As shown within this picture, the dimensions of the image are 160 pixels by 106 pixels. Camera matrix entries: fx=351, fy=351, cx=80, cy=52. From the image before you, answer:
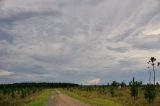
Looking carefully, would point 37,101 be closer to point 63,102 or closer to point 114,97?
point 63,102

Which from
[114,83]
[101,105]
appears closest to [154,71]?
[114,83]

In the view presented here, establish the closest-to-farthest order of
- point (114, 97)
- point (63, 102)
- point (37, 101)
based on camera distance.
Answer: point (63, 102) → point (37, 101) → point (114, 97)

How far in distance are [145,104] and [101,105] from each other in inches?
657

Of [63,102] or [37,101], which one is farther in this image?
[37,101]

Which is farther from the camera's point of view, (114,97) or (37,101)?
(114,97)

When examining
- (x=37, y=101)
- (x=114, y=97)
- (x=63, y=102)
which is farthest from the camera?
(x=114, y=97)

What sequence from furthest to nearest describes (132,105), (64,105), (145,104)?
(145,104), (132,105), (64,105)

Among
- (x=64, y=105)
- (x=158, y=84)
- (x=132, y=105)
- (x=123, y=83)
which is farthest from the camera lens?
(x=123, y=83)

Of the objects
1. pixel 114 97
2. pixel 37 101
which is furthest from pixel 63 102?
pixel 114 97

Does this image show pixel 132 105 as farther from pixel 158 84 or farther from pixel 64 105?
pixel 158 84

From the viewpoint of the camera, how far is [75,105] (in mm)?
40938

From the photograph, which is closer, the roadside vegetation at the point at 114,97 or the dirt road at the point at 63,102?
the dirt road at the point at 63,102

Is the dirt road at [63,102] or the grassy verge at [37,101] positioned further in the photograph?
the grassy verge at [37,101]

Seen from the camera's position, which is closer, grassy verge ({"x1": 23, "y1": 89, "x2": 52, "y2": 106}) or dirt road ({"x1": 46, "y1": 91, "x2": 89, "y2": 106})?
dirt road ({"x1": 46, "y1": 91, "x2": 89, "y2": 106})
